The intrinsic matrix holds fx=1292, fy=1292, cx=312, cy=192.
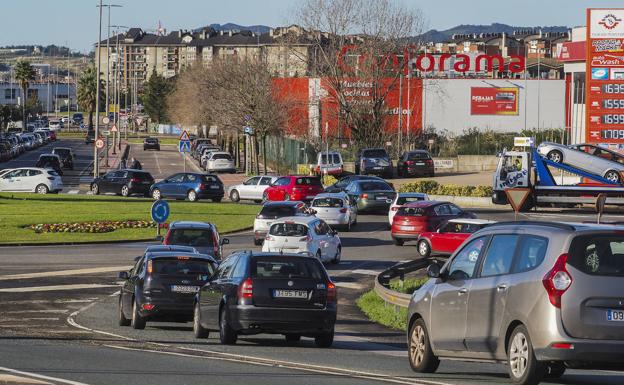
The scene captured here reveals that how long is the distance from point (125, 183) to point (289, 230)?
Answer: 31.5 m

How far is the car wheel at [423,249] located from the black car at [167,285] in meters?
17.1

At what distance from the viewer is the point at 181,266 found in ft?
74.5

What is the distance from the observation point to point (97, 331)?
73.0 ft

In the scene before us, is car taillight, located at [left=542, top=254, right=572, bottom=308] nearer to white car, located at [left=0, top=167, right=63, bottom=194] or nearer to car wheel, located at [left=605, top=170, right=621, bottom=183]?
car wheel, located at [left=605, top=170, right=621, bottom=183]

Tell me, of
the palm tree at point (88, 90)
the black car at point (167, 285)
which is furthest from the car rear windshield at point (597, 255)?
the palm tree at point (88, 90)

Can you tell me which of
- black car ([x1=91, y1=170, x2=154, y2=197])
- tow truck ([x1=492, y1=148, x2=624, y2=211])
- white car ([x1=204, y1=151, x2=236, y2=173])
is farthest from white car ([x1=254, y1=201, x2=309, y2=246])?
white car ([x1=204, y1=151, x2=236, y2=173])

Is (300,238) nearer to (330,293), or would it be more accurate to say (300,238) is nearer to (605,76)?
(330,293)

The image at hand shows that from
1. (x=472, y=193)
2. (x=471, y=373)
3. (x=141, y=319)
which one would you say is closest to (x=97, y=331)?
(x=141, y=319)

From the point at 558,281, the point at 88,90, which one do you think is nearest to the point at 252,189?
the point at 558,281

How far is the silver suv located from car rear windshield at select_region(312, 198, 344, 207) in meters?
34.4

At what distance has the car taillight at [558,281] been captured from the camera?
11984 mm

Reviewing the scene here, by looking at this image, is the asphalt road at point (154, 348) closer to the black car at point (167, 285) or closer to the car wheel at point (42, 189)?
the black car at point (167, 285)

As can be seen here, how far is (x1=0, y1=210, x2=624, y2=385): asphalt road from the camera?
47.4 ft

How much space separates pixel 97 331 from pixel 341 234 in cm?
2665
